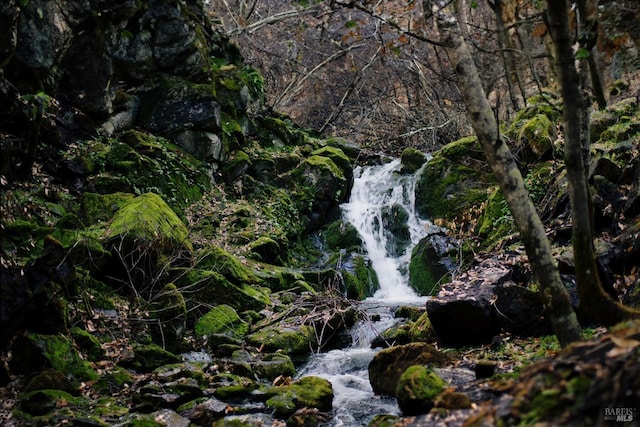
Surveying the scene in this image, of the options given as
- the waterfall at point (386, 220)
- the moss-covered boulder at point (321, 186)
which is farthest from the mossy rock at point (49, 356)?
the moss-covered boulder at point (321, 186)

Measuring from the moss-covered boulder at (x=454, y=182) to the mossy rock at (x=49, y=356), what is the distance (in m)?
9.82

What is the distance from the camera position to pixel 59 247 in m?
5.55

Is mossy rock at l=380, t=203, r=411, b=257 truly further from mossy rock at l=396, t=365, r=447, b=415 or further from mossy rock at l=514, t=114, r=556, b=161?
mossy rock at l=396, t=365, r=447, b=415

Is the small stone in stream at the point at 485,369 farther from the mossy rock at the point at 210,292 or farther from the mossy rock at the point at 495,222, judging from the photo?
the mossy rock at the point at 495,222

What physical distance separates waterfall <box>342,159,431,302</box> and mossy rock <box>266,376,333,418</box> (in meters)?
6.17

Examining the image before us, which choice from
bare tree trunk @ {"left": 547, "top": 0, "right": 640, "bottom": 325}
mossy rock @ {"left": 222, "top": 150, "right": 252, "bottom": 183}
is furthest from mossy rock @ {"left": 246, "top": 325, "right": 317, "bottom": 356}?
mossy rock @ {"left": 222, "top": 150, "right": 252, "bottom": 183}

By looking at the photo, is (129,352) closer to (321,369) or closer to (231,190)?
(321,369)

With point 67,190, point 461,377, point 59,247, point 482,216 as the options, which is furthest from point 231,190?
point 461,377

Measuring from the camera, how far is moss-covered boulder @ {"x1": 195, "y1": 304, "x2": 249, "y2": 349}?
736cm

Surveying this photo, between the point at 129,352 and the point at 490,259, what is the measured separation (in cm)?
576

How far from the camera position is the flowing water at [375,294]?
546 cm

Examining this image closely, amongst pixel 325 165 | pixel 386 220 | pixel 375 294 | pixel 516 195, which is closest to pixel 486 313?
pixel 516 195

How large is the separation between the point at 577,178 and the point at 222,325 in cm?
599

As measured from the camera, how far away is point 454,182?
13.3 m
